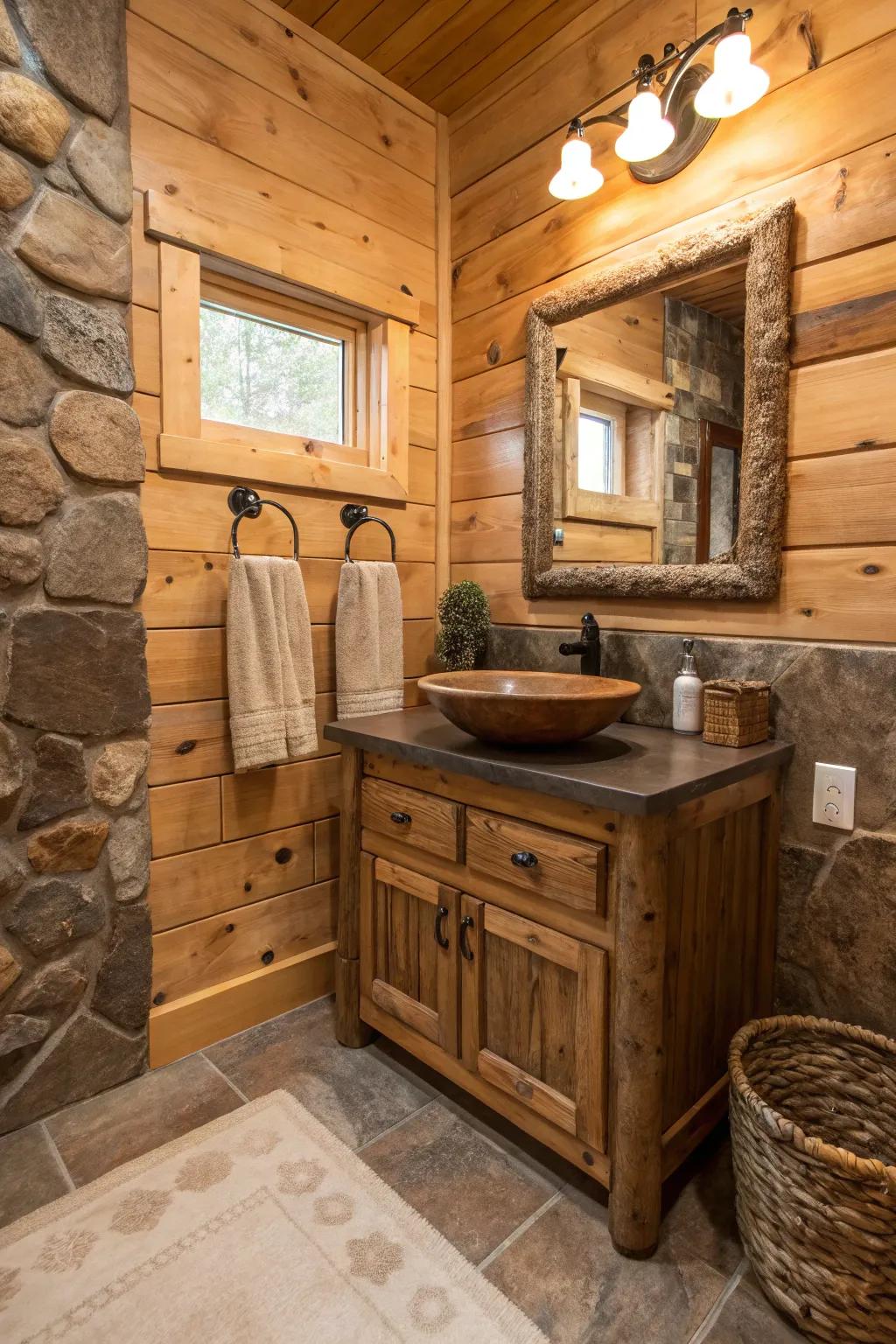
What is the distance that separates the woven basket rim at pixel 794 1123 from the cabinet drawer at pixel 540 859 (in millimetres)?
346

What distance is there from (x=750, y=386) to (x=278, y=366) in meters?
1.18

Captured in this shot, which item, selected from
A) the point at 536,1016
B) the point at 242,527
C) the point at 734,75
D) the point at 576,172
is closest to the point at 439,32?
the point at 576,172

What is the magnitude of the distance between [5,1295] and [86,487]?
4.64ft

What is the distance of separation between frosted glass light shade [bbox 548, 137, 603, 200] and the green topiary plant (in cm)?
96

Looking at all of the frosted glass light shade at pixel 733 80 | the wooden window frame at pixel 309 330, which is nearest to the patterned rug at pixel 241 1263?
the wooden window frame at pixel 309 330

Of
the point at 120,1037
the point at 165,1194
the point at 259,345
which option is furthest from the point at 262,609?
the point at 165,1194

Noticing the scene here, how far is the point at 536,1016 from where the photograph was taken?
4.45 ft

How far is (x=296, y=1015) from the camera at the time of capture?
1.93m

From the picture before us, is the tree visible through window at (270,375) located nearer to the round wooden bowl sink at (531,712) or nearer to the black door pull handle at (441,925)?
the round wooden bowl sink at (531,712)

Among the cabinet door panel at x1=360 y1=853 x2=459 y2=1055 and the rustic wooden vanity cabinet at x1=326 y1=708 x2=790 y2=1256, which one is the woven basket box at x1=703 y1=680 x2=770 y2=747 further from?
the cabinet door panel at x1=360 y1=853 x2=459 y2=1055

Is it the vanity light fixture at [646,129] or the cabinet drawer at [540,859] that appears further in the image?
the vanity light fixture at [646,129]

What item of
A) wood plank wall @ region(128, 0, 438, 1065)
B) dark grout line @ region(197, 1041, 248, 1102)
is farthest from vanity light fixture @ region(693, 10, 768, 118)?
dark grout line @ region(197, 1041, 248, 1102)

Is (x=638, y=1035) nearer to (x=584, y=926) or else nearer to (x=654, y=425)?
(x=584, y=926)

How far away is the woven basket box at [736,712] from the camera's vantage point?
56.2 inches
